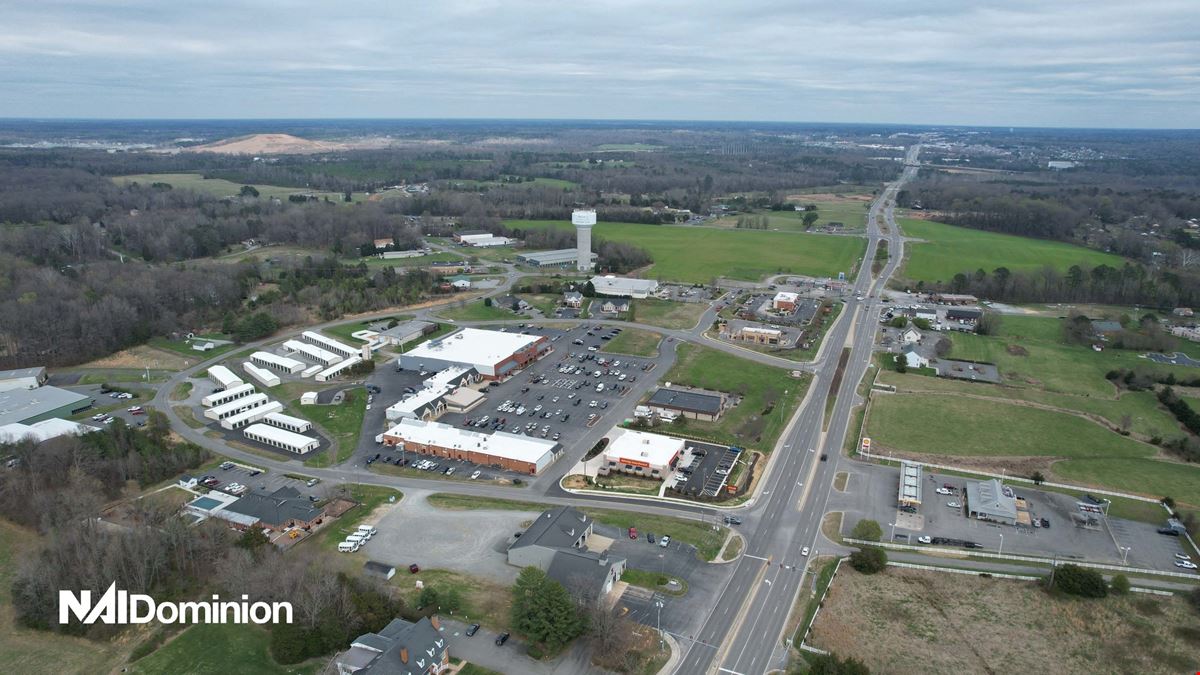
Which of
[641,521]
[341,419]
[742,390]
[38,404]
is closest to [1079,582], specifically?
[641,521]

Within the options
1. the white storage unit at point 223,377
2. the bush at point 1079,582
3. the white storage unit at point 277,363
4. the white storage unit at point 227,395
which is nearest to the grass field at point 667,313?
the white storage unit at point 277,363

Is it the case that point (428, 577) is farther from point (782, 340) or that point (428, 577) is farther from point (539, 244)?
point (539, 244)

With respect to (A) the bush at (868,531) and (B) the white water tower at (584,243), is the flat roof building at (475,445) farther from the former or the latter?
(B) the white water tower at (584,243)

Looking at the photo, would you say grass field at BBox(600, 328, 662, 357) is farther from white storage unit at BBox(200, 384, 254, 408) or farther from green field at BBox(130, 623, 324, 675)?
green field at BBox(130, 623, 324, 675)

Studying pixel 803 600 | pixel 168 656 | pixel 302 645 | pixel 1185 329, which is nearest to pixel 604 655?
pixel 803 600

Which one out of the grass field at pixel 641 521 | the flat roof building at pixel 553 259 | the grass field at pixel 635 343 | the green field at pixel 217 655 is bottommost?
the green field at pixel 217 655

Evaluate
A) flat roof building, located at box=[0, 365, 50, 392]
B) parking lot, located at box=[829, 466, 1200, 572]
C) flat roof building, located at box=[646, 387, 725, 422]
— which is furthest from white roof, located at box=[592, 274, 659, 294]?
flat roof building, located at box=[0, 365, 50, 392]
